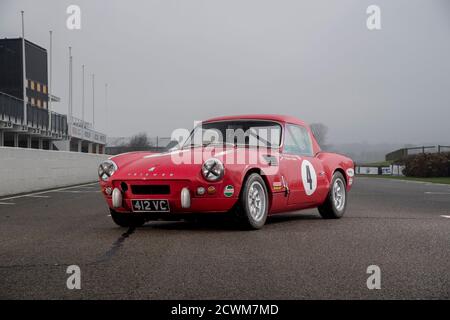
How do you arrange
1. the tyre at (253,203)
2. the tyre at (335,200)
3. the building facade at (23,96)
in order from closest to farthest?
the tyre at (253,203), the tyre at (335,200), the building facade at (23,96)

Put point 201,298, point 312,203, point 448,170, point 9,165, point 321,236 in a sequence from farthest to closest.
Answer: point 448,170 < point 9,165 < point 312,203 < point 321,236 < point 201,298

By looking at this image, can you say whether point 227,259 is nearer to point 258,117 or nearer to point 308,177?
point 308,177

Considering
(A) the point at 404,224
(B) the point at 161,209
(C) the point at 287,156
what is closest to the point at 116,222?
(B) the point at 161,209

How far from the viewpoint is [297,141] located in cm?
828

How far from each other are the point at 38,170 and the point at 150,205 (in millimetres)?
13457

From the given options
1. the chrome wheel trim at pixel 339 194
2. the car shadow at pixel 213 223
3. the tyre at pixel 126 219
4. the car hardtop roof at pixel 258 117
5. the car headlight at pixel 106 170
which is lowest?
the car shadow at pixel 213 223

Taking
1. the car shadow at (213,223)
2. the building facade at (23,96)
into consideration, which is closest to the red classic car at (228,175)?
the car shadow at (213,223)

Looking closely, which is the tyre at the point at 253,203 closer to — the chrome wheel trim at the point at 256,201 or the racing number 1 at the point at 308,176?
the chrome wheel trim at the point at 256,201

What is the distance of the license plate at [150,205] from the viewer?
6.62 m

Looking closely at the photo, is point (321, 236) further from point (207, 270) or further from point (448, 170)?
point (448, 170)

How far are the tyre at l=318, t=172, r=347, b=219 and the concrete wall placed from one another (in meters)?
10.0
